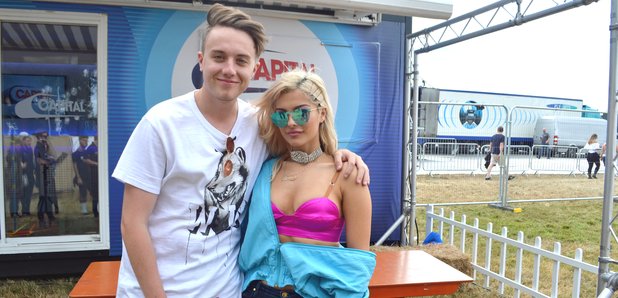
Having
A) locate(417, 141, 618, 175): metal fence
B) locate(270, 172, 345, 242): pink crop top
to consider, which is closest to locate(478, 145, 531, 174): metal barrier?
locate(417, 141, 618, 175): metal fence

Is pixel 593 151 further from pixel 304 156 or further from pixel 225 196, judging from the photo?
pixel 225 196

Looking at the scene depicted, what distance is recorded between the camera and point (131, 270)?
4.80 feet

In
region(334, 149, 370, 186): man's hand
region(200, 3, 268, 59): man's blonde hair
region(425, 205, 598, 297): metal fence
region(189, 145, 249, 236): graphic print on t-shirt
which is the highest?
region(200, 3, 268, 59): man's blonde hair

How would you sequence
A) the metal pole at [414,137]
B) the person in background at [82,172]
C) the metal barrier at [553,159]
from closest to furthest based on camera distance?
the person in background at [82,172] → the metal pole at [414,137] → the metal barrier at [553,159]

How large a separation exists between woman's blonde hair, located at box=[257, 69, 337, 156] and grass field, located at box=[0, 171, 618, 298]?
3.31 metres

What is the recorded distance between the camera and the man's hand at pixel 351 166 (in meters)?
→ 1.52

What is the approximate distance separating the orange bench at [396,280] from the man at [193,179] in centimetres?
114

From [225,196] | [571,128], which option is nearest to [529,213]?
[225,196]

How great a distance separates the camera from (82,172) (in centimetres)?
453

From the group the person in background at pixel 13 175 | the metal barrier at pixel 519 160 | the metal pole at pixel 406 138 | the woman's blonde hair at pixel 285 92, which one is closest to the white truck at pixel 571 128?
the metal barrier at pixel 519 160

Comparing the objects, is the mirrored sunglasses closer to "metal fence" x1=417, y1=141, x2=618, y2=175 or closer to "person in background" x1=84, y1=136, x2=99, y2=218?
"person in background" x1=84, y1=136, x2=99, y2=218

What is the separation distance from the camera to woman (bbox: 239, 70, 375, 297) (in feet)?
4.89

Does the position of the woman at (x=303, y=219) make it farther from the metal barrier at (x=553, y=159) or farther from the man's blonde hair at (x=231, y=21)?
the metal barrier at (x=553, y=159)

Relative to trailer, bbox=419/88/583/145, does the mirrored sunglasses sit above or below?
below
